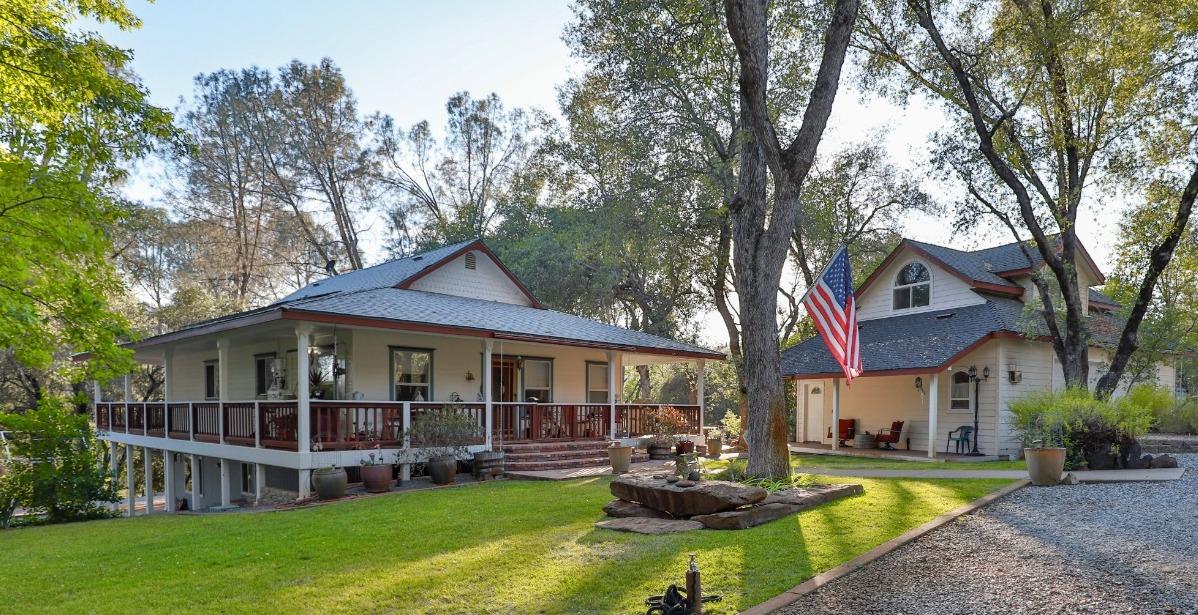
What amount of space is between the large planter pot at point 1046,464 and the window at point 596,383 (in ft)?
38.5

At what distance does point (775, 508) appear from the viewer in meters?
8.34

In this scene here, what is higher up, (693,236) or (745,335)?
(693,236)

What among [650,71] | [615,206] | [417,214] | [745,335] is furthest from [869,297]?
[417,214]

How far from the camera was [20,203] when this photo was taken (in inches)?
378

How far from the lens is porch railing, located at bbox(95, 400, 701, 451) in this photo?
13055 millimetres

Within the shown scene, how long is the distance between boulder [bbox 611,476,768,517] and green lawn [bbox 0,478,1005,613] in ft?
1.44

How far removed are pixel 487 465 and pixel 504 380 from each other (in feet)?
14.4

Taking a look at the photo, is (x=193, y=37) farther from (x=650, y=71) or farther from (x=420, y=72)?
(x=650, y=71)

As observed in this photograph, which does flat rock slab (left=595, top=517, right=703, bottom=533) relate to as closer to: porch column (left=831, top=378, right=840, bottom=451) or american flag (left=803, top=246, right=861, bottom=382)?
american flag (left=803, top=246, right=861, bottom=382)

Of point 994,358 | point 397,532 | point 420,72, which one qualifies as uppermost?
point 420,72

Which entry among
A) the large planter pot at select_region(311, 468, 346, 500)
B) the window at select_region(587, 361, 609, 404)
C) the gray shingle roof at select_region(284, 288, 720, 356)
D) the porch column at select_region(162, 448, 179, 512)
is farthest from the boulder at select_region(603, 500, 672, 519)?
the porch column at select_region(162, 448, 179, 512)

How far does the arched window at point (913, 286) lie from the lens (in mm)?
21188

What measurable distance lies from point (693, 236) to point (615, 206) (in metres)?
3.46

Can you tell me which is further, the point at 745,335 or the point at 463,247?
the point at 463,247
